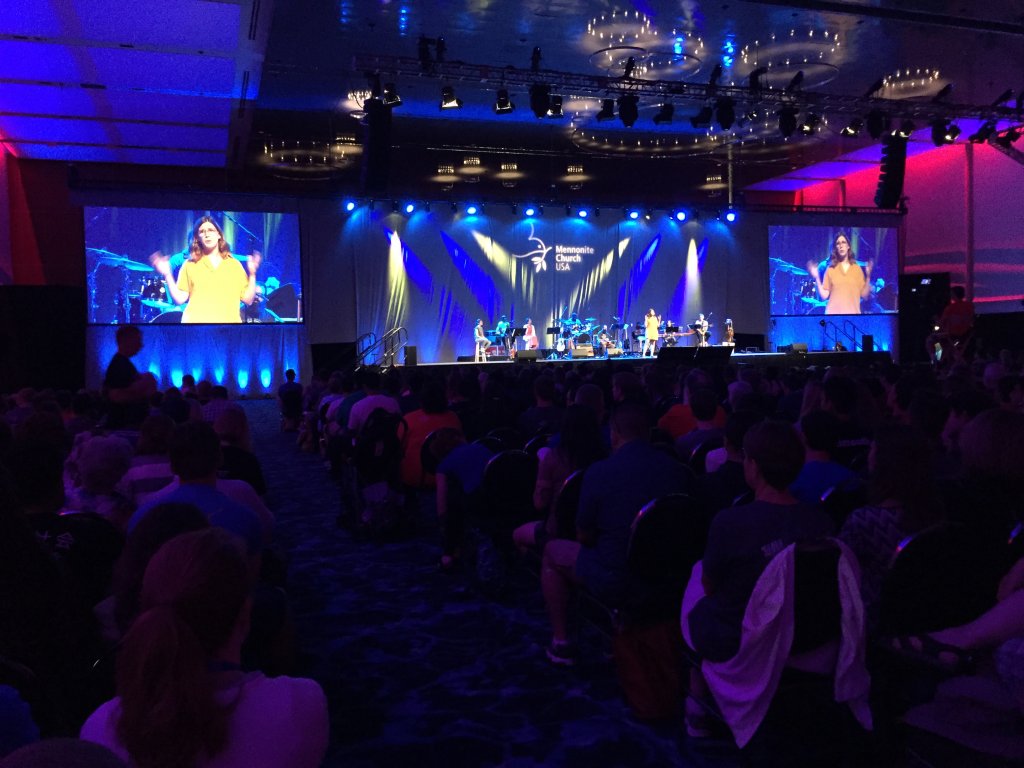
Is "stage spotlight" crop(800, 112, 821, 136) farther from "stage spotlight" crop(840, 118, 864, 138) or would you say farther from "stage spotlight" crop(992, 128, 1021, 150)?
"stage spotlight" crop(992, 128, 1021, 150)

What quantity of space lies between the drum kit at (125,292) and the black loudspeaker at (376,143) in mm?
5883

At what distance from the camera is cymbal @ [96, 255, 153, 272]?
16.0 m

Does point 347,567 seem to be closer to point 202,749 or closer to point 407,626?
point 407,626

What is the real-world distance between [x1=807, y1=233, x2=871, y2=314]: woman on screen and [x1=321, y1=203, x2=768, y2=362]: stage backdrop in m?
1.75

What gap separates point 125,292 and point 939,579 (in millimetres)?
16505

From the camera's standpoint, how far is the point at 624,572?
3258 mm

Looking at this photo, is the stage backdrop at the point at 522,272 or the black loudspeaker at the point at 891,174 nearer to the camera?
Answer: the black loudspeaker at the point at 891,174

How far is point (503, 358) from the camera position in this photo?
1838 cm

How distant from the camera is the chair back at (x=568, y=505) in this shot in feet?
12.3

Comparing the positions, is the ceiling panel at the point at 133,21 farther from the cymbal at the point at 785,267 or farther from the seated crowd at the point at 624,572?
the cymbal at the point at 785,267

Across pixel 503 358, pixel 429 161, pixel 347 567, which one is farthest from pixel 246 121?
pixel 347 567

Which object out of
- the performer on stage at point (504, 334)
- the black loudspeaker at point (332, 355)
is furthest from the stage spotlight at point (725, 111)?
the black loudspeaker at point (332, 355)

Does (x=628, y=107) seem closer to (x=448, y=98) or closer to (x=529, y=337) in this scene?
(x=448, y=98)

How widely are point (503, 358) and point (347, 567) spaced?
13020 mm
